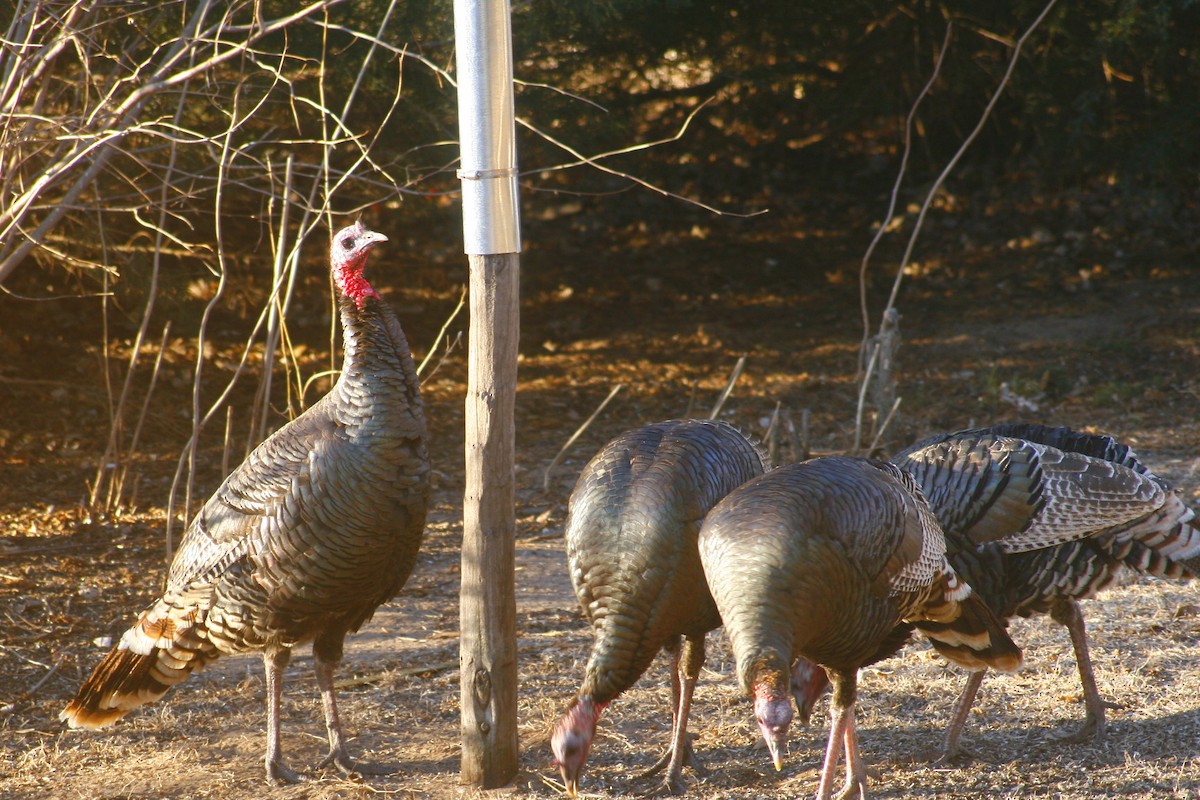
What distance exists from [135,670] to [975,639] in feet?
8.47

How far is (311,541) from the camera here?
11.5 feet

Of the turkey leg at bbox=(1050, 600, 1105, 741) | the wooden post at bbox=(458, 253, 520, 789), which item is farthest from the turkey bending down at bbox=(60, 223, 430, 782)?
the turkey leg at bbox=(1050, 600, 1105, 741)

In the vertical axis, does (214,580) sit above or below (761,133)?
below

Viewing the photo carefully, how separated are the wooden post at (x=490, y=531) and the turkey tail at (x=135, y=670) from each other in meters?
0.94

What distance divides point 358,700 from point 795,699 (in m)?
1.61

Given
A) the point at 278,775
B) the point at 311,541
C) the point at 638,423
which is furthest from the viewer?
the point at 638,423

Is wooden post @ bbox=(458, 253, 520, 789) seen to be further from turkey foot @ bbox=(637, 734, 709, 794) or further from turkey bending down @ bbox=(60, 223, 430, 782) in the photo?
turkey foot @ bbox=(637, 734, 709, 794)

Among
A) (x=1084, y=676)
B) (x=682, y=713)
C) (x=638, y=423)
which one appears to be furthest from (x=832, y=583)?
(x=638, y=423)

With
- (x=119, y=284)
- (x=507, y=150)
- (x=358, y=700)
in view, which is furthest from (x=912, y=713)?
(x=119, y=284)

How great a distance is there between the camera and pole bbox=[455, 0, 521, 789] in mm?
3148

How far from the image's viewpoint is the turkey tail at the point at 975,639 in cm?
343

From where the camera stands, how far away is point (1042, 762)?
12.1 ft

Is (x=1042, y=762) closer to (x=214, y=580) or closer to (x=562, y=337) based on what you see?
(x=214, y=580)

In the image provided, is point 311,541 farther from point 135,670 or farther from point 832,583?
point 832,583
